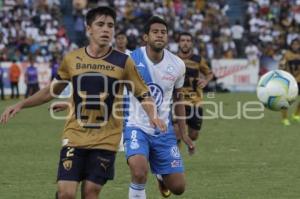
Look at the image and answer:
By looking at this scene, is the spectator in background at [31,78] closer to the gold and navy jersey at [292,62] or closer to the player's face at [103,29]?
the gold and navy jersey at [292,62]

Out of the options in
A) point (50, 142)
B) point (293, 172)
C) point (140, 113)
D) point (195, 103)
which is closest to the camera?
point (140, 113)

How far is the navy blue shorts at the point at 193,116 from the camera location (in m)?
15.0

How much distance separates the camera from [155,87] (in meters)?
9.30

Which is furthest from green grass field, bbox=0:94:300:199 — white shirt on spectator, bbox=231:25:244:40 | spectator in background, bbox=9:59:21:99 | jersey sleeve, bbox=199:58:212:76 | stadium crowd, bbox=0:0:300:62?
white shirt on spectator, bbox=231:25:244:40

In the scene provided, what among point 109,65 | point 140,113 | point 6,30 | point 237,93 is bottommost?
point 237,93

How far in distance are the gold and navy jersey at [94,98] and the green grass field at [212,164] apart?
2881 millimetres

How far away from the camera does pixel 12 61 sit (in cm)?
3466

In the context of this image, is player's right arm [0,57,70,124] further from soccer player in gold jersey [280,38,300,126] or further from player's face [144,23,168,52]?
soccer player in gold jersey [280,38,300,126]

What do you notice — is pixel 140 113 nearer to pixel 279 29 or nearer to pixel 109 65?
pixel 109 65

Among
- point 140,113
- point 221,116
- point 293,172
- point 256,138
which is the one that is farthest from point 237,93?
point 140,113

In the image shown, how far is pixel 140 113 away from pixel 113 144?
1.69 meters

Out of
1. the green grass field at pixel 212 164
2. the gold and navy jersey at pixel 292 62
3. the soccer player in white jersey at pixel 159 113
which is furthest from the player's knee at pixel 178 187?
the gold and navy jersey at pixel 292 62

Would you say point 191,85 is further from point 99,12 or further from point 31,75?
point 31,75

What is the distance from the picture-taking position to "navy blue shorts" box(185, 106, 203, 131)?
15016mm
